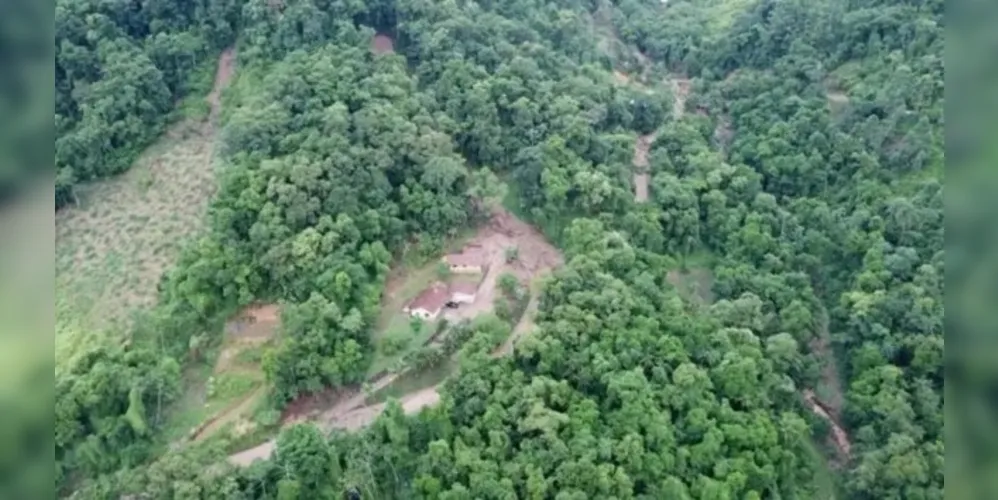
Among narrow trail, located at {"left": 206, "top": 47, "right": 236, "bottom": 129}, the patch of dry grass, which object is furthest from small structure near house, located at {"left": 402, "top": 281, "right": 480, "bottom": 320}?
narrow trail, located at {"left": 206, "top": 47, "right": 236, "bottom": 129}

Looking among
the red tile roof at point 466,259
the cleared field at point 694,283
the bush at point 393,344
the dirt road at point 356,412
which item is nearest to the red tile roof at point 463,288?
the red tile roof at point 466,259

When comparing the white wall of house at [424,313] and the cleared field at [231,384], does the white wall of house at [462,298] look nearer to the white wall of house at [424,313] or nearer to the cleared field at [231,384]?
the white wall of house at [424,313]

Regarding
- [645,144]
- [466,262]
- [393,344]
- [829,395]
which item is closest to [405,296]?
[466,262]

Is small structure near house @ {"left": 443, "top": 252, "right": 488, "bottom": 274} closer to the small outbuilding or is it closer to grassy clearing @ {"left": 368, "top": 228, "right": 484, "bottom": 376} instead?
the small outbuilding

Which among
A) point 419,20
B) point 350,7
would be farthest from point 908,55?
point 350,7

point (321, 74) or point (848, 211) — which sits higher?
point (321, 74)

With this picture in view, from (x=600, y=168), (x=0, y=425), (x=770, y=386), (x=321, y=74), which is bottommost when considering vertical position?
(x=770, y=386)

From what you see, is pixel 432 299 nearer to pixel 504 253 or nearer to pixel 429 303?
pixel 429 303

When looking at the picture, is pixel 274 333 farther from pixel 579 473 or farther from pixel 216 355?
pixel 579 473
